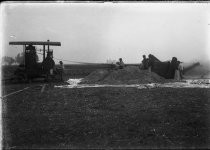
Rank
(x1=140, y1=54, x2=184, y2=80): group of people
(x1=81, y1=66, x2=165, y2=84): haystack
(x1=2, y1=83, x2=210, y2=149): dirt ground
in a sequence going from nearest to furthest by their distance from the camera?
(x1=2, y1=83, x2=210, y2=149): dirt ground → (x1=81, y1=66, x2=165, y2=84): haystack → (x1=140, y1=54, x2=184, y2=80): group of people

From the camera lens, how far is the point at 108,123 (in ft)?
25.8

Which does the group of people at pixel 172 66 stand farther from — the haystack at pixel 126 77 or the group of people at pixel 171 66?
the haystack at pixel 126 77

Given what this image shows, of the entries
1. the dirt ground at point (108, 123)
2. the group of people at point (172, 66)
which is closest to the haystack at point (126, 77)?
the group of people at point (172, 66)

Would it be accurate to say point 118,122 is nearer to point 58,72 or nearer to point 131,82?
point 131,82

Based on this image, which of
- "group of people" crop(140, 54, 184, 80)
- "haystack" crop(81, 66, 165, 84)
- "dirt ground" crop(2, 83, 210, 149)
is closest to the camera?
"dirt ground" crop(2, 83, 210, 149)

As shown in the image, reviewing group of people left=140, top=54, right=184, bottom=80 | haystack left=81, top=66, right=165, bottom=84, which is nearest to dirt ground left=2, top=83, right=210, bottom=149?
haystack left=81, top=66, right=165, bottom=84

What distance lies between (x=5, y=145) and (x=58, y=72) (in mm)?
17474

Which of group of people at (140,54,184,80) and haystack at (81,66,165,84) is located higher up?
group of people at (140,54,184,80)

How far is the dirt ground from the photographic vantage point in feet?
21.0

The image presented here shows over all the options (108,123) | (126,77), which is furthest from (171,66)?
(108,123)

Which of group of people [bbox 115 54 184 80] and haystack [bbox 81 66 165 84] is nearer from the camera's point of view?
haystack [bbox 81 66 165 84]

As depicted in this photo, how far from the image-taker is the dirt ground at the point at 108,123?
21.0 ft

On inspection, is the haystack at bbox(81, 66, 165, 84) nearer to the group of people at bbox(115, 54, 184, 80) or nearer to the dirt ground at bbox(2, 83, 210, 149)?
the group of people at bbox(115, 54, 184, 80)

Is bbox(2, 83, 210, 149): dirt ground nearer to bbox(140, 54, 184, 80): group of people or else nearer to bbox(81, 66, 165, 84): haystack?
bbox(81, 66, 165, 84): haystack
